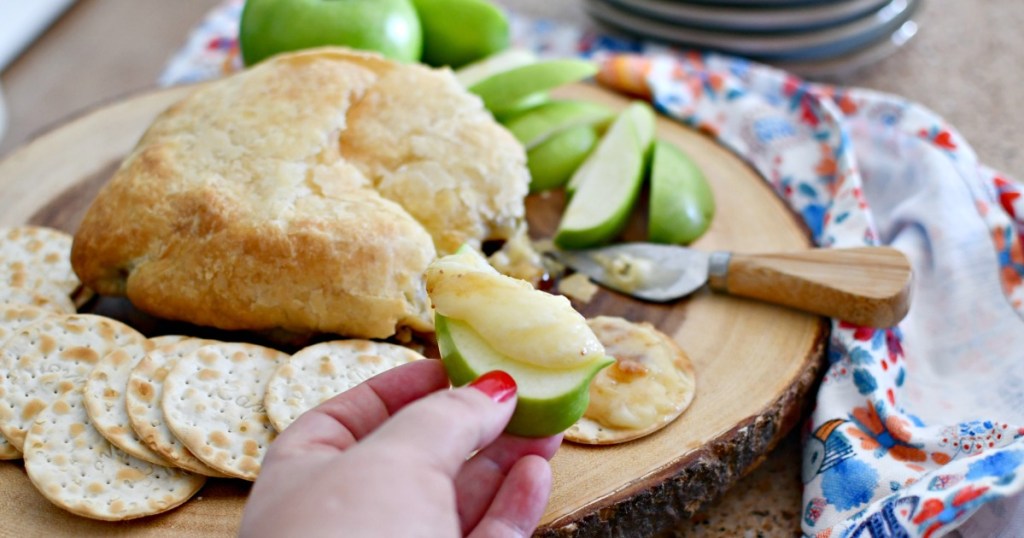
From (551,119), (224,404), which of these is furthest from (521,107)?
(224,404)

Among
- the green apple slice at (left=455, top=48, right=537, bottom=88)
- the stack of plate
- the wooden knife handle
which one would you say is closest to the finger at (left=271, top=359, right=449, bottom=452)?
the wooden knife handle

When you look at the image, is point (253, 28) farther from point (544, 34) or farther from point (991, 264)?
point (991, 264)

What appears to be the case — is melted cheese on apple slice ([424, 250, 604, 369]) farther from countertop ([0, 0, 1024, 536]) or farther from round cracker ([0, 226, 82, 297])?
countertop ([0, 0, 1024, 536])

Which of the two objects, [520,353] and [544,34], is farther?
[544,34]

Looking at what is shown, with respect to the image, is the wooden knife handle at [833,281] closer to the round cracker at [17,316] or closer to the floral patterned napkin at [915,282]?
the floral patterned napkin at [915,282]

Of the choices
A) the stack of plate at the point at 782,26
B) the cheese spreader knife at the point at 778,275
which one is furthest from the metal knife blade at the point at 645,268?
the stack of plate at the point at 782,26

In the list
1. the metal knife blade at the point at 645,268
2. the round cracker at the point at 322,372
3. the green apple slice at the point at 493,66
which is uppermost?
the green apple slice at the point at 493,66

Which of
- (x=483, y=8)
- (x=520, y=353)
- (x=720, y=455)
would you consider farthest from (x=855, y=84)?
(x=520, y=353)
